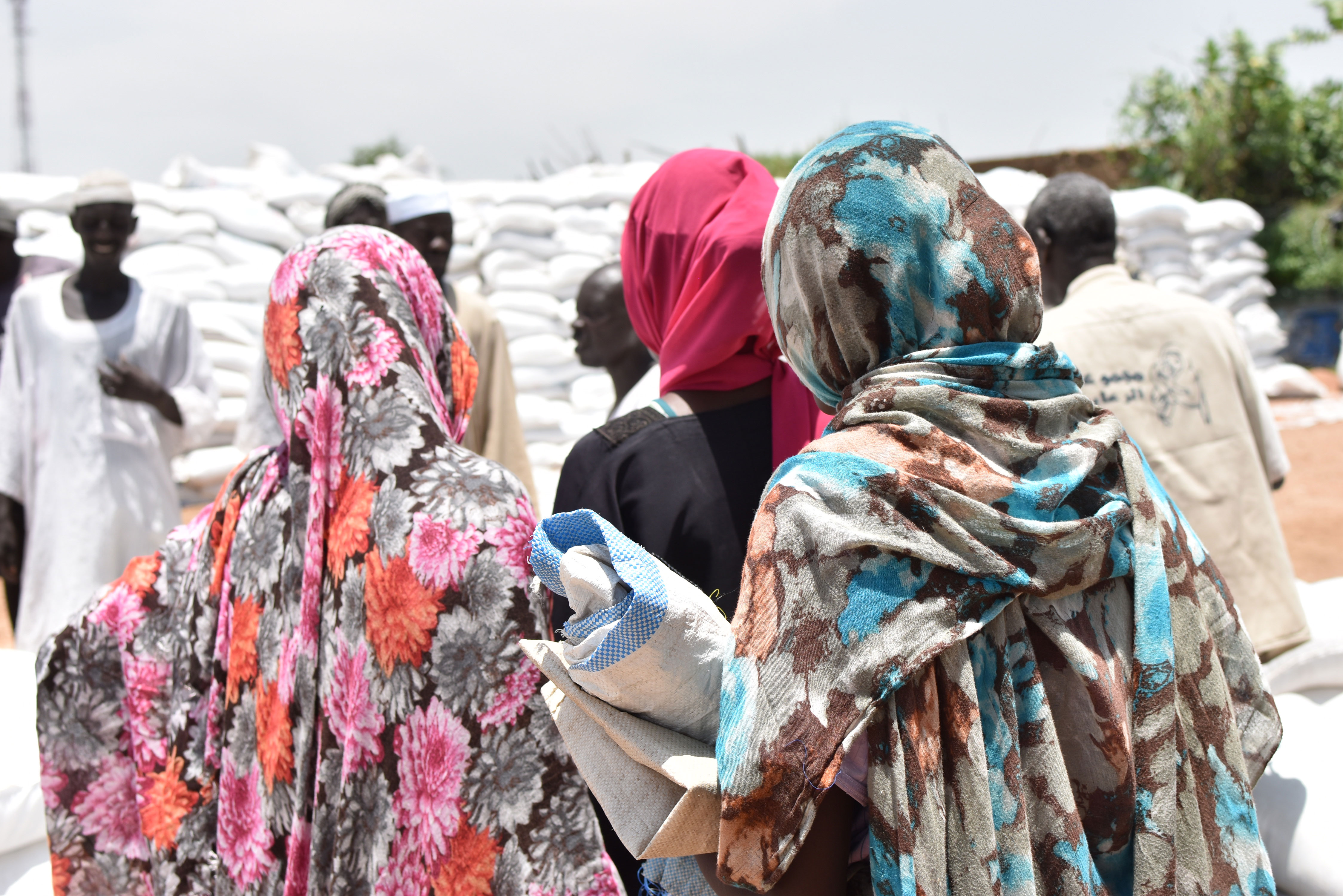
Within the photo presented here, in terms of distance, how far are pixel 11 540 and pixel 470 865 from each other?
277cm

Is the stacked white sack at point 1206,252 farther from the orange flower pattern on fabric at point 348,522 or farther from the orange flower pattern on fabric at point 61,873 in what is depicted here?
the orange flower pattern on fabric at point 61,873

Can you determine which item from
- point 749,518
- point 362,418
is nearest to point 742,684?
point 749,518

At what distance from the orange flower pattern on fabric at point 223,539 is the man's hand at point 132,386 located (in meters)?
1.91

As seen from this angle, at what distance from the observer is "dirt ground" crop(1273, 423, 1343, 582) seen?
209 inches

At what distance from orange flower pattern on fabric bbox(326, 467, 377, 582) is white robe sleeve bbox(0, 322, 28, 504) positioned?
2.45m

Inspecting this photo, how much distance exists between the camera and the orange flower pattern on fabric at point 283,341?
1.43m

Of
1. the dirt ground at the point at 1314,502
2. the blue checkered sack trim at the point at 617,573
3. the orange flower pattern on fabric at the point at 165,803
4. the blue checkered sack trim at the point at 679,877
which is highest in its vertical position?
the blue checkered sack trim at the point at 617,573

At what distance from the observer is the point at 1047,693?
2.92 ft

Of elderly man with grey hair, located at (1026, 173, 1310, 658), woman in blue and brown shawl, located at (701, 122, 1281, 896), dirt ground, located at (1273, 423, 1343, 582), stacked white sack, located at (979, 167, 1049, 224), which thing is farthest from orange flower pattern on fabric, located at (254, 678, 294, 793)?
stacked white sack, located at (979, 167, 1049, 224)

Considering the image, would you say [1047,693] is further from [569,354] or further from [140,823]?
[569,354]

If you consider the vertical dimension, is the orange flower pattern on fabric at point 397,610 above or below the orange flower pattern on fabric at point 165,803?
above

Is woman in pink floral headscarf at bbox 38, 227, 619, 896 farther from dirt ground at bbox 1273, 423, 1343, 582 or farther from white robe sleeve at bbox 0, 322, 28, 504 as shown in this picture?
dirt ground at bbox 1273, 423, 1343, 582

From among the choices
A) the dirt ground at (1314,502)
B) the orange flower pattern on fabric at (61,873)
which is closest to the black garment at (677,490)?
the orange flower pattern on fabric at (61,873)

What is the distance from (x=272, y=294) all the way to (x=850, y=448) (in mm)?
1025
